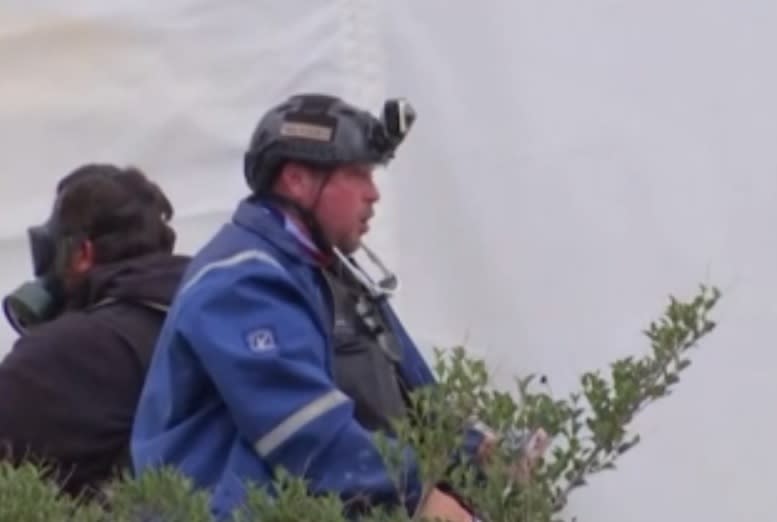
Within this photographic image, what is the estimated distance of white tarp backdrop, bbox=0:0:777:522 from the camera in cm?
506

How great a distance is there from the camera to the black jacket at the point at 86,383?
416 centimetres

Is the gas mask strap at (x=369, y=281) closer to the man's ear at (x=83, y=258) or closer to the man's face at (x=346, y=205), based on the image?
the man's face at (x=346, y=205)

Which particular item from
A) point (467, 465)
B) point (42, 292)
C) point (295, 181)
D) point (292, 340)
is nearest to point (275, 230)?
point (295, 181)

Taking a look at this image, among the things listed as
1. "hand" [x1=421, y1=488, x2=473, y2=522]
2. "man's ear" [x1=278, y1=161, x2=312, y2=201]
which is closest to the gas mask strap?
"man's ear" [x1=278, y1=161, x2=312, y2=201]

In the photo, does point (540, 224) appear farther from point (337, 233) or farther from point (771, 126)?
point (337, 233)

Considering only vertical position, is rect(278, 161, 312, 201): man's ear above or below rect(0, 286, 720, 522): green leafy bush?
above

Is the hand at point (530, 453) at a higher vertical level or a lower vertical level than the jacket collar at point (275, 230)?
lower

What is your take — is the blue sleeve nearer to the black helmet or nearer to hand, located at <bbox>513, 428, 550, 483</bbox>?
the black helmet

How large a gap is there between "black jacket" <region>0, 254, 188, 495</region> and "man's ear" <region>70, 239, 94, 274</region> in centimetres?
14

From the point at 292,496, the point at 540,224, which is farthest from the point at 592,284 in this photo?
the point at 292,496

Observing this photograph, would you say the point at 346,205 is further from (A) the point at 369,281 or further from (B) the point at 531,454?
(B) the point at 531,454

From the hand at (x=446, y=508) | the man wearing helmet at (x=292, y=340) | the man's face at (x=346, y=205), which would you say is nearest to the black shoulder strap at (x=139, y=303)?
the man wearing helmet at (x=292, y=340)

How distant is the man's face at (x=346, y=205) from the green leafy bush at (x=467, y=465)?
1.04 m

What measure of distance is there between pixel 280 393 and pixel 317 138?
1.52 feet
